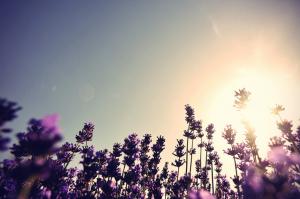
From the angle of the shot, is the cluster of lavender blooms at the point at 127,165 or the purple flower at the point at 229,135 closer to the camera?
the cluster of lavender blooms at the point at 127,165

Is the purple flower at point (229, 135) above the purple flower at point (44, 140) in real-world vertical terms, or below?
above

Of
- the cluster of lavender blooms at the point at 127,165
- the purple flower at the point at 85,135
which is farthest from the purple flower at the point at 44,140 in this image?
the purple flower at the point at 85,135

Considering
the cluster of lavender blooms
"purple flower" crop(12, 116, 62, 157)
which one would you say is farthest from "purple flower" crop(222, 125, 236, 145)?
"purple flower" crop(12, 116, 62, 157)

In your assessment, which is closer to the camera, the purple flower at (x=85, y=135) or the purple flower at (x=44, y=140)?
the purple flower at (x=44, y=140)

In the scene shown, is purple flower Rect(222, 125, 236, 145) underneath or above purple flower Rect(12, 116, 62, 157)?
above

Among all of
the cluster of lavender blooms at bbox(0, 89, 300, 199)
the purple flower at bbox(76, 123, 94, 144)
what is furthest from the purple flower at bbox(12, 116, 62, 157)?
the purple flower at bbox(76, 123, 94, 144)

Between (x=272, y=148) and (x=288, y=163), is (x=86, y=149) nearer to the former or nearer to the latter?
(x=272, y=148)

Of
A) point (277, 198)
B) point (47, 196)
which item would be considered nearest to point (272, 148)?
point (277, 198)

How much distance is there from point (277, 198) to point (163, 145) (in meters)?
17.2

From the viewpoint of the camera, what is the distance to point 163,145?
28.4 metres

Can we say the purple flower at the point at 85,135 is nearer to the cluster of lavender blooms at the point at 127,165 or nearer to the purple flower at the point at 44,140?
the cluster of lavender blooms at the point at 127,165

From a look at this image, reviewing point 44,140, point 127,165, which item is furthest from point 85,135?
point 44,140

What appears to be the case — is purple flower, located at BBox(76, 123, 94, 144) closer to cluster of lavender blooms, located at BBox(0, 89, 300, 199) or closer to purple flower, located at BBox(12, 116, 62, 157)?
cluster of lavender blooms, located at BBox(0, 89, 300, 199)

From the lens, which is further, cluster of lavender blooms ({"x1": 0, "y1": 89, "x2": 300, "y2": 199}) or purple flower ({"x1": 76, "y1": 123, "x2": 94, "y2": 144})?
purple flower ({"x1": 76, "y1": 123, "x2": 94, "y2": 144})
